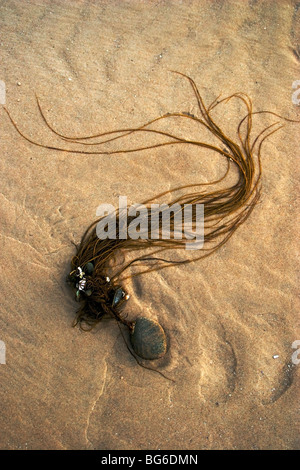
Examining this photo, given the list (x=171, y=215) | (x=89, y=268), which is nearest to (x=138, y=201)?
(x=171, y=215)

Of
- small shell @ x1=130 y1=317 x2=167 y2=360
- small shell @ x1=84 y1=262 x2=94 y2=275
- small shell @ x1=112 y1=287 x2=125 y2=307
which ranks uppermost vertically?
small shell @ x1=84 y1=262 x2=94 y2=275

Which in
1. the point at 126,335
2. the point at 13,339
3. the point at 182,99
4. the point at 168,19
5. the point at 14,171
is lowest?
the point at 13,339

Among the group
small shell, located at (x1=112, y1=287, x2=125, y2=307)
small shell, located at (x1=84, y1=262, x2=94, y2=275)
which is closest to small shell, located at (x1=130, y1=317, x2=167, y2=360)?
small shell, located at (x1=112, y1=287, x2=125, y2=307)

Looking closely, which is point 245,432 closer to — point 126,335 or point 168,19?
point 126,335

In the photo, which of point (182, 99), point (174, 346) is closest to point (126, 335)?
point (174, 346)

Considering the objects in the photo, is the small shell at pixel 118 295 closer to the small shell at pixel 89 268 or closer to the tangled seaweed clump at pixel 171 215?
the tangled seaweed clump at pixel 171 215

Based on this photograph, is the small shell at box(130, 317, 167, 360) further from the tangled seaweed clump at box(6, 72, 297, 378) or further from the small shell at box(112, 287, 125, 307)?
the small shell at box(112, 287, 125, 307)
